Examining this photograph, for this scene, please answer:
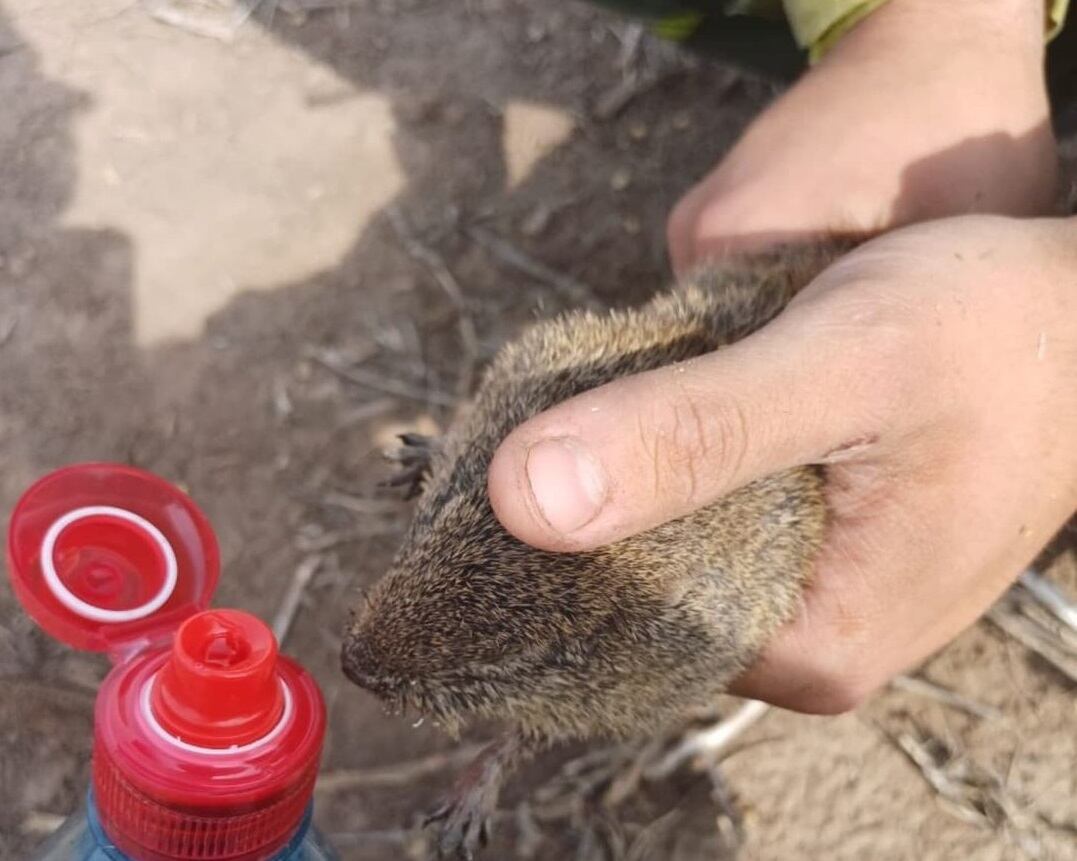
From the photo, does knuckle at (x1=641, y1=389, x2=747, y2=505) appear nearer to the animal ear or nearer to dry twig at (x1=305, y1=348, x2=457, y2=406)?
the animal ear

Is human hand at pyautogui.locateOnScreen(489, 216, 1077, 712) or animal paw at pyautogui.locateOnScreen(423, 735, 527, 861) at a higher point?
human hand at pyautogui.locateOnScreen(489, 216, 1077, 712)

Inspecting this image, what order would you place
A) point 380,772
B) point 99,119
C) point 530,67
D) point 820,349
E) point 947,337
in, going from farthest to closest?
1. point 530,67
2. point 99,119
3. point 380,772
4. point 947,337
5. point 820,349

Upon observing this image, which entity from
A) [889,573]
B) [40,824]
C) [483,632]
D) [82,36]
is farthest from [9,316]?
[889,573]

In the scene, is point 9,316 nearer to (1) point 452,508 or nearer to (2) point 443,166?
(2) point 443,166

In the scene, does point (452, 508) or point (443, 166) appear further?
point (443, 166)

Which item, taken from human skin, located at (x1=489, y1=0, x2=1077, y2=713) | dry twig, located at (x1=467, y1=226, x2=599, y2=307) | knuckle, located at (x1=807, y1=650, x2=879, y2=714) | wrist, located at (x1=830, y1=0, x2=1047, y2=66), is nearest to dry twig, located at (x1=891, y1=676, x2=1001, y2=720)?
human skin, located at (x1=489, y1=0, x2=1077, y2=713)

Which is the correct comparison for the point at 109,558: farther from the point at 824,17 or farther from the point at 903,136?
the point at 824,17

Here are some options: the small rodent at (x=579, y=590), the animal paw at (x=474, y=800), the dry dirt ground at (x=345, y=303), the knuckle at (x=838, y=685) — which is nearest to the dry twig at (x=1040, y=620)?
the dry dirt ground at (x=345, y=303)
